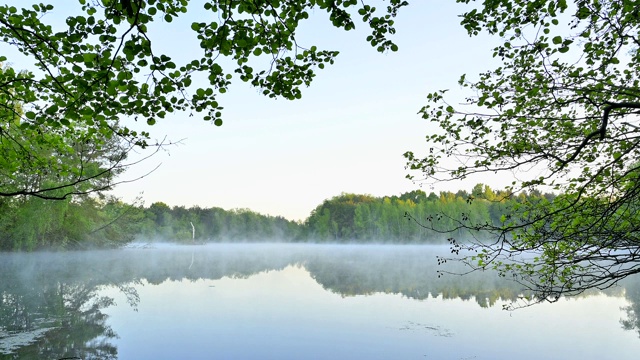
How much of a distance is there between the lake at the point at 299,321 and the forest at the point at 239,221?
3442 mm

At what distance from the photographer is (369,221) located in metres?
82.4

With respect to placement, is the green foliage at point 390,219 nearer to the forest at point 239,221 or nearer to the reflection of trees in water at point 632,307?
the forest at point 239,221

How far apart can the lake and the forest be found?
344cm

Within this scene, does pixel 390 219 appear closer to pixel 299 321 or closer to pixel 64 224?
pixel 64 224

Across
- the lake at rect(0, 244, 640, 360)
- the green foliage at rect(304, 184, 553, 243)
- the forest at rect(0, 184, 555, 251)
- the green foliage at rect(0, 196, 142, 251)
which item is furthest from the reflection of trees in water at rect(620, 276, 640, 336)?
the green foliage at rect(304, 184, 553, 243)

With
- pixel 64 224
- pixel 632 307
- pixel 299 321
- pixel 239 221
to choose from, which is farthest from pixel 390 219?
pixel 299 321

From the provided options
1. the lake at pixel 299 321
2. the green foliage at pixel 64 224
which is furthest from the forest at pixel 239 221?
the lake at pixel 299 321

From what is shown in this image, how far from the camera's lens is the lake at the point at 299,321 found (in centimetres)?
972

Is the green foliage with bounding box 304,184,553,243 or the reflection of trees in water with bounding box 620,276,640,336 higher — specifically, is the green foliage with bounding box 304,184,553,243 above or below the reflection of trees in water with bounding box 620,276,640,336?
above

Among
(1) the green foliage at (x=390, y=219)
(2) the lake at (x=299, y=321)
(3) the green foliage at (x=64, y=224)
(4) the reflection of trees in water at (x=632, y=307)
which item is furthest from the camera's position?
(1) the green foliage at (x=390, y=219)

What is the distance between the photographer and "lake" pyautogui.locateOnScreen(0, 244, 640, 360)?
383 inches

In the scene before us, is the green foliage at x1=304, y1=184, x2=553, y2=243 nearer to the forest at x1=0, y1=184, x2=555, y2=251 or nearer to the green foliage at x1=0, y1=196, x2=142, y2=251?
the forest at x1=0, y1=184, x2=555, y2=251

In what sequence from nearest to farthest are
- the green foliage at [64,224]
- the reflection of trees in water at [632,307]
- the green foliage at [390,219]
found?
the reflection of trees in water at [632,307]
the green foliage at [64,224]
the green foliage at [390,219]

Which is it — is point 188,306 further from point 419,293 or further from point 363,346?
point 419,293
